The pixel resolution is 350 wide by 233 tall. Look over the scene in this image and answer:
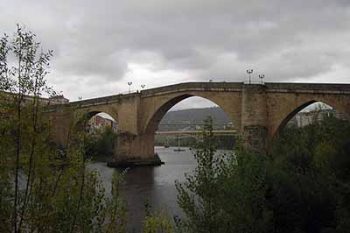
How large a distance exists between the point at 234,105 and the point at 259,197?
70.0ft

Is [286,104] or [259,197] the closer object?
[259,197]

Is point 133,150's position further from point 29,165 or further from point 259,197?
point 29,165

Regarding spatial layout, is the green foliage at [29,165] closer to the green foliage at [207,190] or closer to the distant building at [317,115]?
the green foliage at [207,190]

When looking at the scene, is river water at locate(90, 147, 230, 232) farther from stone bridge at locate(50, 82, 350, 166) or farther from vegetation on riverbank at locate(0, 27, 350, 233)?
stone bridge at locate(50, 82, 350, 166)

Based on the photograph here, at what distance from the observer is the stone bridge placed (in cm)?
2691

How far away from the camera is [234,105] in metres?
30.9

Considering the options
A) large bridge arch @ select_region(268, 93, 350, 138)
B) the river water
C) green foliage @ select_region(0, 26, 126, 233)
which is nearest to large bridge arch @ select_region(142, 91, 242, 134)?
large bridge arch @ select_region(268, 93, 350, 138)

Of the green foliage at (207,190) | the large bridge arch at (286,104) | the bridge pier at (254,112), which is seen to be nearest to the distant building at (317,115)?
the large bridge arch at (286,104)

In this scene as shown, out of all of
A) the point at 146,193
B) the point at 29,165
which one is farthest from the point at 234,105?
the point at 29,165

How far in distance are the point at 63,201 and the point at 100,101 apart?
38.9 m

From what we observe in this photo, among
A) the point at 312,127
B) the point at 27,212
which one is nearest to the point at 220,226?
the point at 27,212

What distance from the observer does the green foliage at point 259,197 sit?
8.32 m

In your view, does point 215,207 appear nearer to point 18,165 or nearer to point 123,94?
point 18,165

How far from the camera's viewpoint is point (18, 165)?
197 inches
